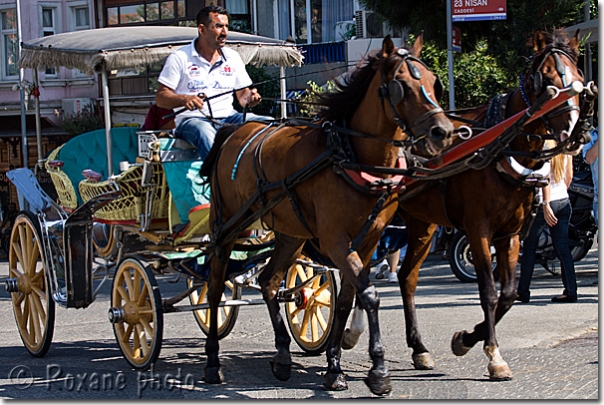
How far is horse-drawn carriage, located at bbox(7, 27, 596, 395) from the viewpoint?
5.75m

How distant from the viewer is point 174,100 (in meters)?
7.40

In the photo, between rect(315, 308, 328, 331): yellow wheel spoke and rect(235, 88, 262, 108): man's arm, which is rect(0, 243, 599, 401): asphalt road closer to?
rect(315, 308, 328, 331): yellow wheel spoke

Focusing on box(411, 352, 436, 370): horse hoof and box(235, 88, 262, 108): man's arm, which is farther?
box(235, 88, 262, 108): man's arm

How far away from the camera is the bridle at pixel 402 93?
5.39m

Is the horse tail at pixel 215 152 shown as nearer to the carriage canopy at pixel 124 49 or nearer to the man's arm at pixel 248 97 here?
the man's arm at pixel 248 97

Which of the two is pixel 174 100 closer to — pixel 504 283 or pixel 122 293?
pixel 122 293

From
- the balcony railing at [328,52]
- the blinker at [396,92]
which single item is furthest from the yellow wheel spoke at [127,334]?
the balcony railing at [328,52]

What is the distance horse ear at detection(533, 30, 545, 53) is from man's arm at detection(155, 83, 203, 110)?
261 cm

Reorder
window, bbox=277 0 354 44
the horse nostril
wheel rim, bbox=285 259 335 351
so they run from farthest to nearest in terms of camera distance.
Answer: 1. window, bbox=277 0 354 44
2. wheel rim, bbox=285 259 335 351
3. the horse nostril

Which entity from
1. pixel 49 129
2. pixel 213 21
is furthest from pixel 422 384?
pixel 49 129

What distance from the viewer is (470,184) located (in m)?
6.52

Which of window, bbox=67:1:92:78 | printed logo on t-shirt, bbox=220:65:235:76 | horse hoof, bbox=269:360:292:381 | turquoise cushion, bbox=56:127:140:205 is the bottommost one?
horse hoof, bbox=269:360:292:381

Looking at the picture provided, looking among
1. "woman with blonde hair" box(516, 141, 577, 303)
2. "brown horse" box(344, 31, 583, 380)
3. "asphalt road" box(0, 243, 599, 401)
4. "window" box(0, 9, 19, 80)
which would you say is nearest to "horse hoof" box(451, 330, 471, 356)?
"brown horse" box(344, 31, 583, 380)

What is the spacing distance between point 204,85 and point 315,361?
Result: 2.48 m
